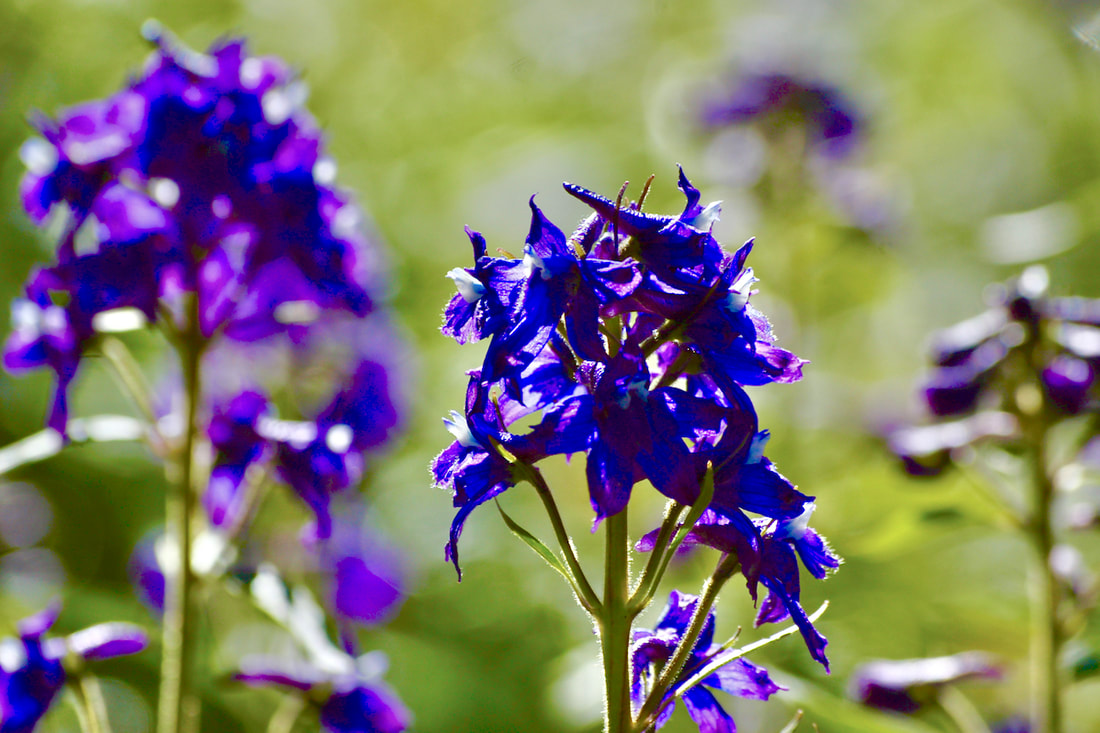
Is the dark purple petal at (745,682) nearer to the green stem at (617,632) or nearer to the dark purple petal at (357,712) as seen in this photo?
the green stem at (617,632)

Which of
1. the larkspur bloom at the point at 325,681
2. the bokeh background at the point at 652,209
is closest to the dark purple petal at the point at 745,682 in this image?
the bokeh background at the point at 652,209

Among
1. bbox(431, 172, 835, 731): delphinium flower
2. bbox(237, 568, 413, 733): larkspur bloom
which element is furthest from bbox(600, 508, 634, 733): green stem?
bbox(237, 568, 413, 733): larkspur bloom

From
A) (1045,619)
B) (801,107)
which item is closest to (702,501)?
(1045,619)

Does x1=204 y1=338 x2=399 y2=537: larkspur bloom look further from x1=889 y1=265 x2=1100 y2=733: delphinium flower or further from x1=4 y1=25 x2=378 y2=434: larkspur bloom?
x1=889 y1=265 x2=1100 y2=733: delphinium flower

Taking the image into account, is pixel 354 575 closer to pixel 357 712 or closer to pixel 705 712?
pixel 357 712

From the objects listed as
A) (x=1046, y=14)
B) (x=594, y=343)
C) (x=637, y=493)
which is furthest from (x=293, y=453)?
(x=1046, y=14)

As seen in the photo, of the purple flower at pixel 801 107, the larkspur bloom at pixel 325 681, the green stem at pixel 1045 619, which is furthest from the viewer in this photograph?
the purple flower at pixel 801 107

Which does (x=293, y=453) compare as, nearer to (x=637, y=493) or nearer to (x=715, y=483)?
(x=715, y=483)
